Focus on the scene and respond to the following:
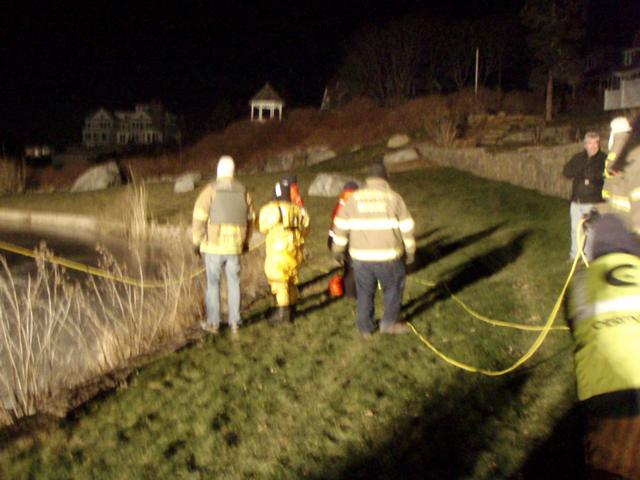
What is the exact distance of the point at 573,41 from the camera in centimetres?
3266

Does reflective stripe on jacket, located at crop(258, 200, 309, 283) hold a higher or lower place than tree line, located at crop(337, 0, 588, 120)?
lower

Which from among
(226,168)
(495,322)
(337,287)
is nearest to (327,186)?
(337,287)

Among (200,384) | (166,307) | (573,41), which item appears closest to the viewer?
(200,384)

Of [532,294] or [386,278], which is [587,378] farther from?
[532,294]

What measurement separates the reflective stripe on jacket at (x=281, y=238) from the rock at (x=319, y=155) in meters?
21.7

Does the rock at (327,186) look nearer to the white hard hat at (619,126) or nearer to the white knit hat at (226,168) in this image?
the white hard hat at (619,126)

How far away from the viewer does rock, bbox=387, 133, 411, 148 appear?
92.4 ft

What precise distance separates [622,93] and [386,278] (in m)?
26.4

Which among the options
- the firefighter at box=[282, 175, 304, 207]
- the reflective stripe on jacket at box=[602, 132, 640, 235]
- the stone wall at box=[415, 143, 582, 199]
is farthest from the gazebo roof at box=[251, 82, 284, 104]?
the reflective stripe on jacket at box=[602, 132, 640, 235]

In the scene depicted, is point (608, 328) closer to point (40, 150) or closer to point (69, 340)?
point (69, 340)

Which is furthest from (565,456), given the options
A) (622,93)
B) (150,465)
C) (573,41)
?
(573,41)

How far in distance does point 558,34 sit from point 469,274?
25.9m

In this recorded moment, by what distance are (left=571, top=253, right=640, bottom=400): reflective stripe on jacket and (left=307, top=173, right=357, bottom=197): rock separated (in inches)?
625

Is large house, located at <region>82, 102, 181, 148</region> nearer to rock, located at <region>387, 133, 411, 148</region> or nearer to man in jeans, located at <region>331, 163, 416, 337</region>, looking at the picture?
rock, located at <region>387, 133, 411, 148</region>
